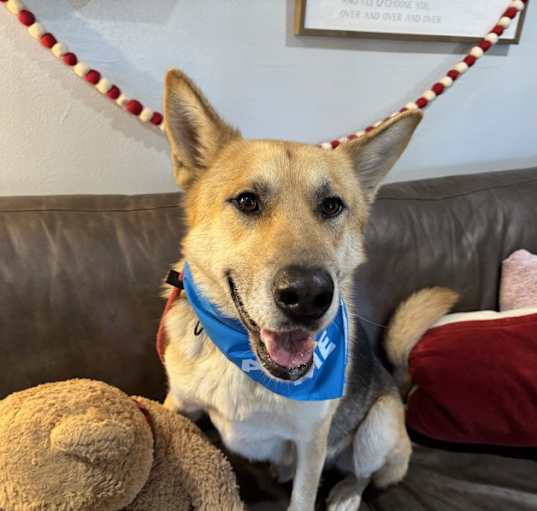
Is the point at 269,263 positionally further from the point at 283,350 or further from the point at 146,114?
the point at 146,114

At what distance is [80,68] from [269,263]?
37.0 inches

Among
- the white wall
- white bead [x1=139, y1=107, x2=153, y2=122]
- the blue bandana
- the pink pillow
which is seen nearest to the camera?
the blue bandana

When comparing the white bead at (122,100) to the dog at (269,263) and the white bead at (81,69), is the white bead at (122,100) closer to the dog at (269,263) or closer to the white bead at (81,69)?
the white bead at (81,69)

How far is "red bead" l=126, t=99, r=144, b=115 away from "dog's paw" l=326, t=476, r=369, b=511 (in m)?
1.33

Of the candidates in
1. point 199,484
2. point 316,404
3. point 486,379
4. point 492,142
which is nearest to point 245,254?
point 316,404

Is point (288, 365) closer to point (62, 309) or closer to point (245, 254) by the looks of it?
point (245, 254)

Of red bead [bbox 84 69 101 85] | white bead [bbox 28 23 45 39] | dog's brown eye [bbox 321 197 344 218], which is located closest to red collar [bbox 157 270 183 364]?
dog's brown eye [bbox 321 197 344 218]

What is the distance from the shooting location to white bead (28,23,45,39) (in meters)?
1.32

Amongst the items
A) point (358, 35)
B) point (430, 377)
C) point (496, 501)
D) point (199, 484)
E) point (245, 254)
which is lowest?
point (496, 501)

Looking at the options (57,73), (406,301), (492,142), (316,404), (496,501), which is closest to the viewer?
(316,404)

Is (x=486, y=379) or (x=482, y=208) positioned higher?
(x=482, y=208)

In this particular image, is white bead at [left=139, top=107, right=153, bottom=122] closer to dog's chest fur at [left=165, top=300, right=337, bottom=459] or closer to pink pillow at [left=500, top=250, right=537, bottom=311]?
dog's chest fur at [left=165, top=300, right=337, bottom=459]

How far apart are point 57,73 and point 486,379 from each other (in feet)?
5.34

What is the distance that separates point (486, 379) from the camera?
145 cm
